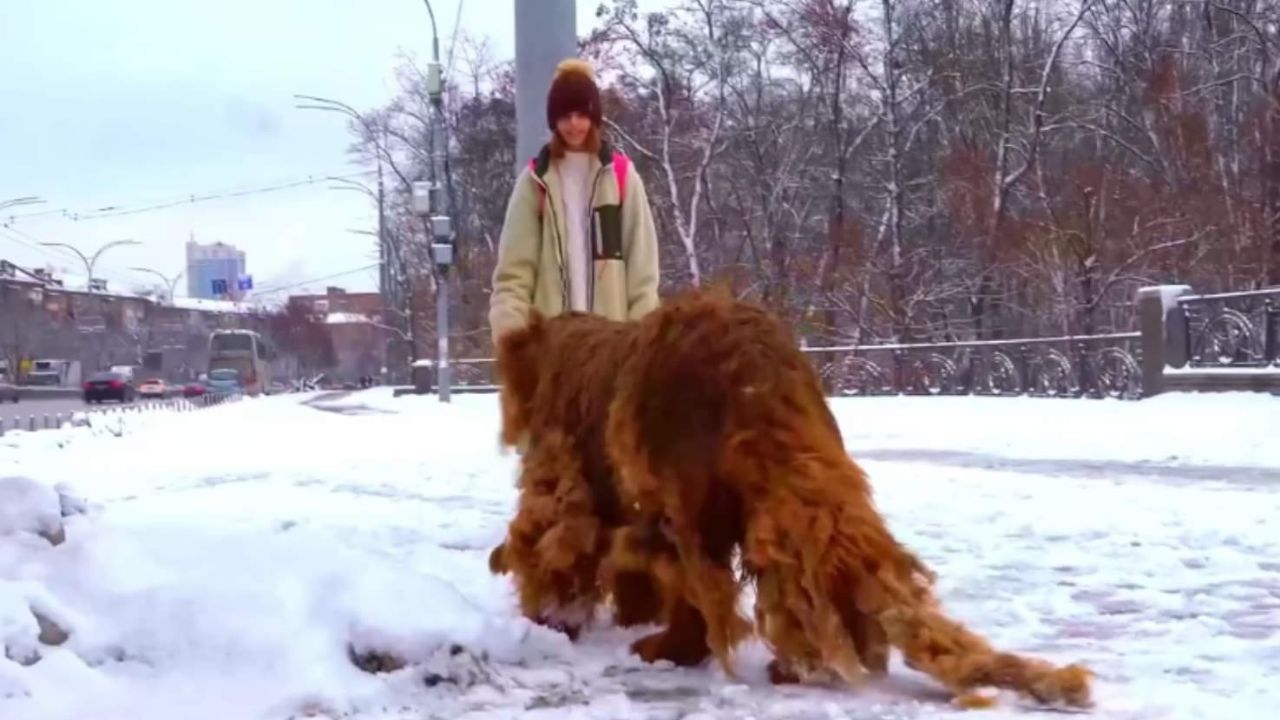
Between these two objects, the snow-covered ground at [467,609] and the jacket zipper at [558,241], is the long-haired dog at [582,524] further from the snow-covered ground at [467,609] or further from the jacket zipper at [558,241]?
the jacket zipper at [558,241]

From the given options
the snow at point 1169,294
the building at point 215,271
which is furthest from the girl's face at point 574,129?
the building at point 215,271

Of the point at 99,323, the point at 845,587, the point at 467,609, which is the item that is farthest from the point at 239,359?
the point at 845,587

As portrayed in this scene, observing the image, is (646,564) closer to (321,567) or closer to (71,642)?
(321,567)

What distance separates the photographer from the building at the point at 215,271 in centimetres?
8862

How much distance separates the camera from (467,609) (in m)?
4.02

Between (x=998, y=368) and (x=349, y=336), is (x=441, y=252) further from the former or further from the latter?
(x=349, y=336)

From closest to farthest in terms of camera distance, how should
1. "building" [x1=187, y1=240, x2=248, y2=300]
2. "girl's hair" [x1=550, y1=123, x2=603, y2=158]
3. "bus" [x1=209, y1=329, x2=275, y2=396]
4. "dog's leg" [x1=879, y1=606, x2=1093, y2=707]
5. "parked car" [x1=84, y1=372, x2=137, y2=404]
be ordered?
"dog's leg" [x1=879, y1=606, x2=1093, y2=707] → "girl's hair" [x1=550, y1=123, x2=603, y2=158] → "parked car" [x1=84, y1=372, x2=137, y2=404] → "bus" [x1=209, y1=329, x2=275, y2=396] → "building" [x1=187, y1=240, x2=248, y2=300]

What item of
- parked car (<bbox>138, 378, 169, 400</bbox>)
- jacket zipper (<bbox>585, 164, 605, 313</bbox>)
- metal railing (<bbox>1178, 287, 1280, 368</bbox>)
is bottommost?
parked car (<bbox>138, 378, 169, 400</bbox>)

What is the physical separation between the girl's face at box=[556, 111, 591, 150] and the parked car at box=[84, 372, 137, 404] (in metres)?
55.9

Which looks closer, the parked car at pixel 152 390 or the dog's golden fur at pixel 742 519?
the dog's golden fur at pixel 742 519

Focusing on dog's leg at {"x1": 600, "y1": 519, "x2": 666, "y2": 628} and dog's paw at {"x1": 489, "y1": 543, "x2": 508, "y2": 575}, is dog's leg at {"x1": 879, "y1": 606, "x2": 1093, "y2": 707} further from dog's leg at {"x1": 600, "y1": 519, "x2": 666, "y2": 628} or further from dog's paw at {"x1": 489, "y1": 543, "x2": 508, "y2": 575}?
dog's paw at {"x1": 489, "y1": 543, "x2": 508, "y2": 575}

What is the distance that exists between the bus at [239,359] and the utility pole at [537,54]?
6025cm

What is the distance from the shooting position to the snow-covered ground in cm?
338

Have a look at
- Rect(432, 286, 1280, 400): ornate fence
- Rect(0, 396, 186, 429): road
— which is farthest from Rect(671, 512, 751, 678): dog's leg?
Rect(0, 396, 186, 429): road
